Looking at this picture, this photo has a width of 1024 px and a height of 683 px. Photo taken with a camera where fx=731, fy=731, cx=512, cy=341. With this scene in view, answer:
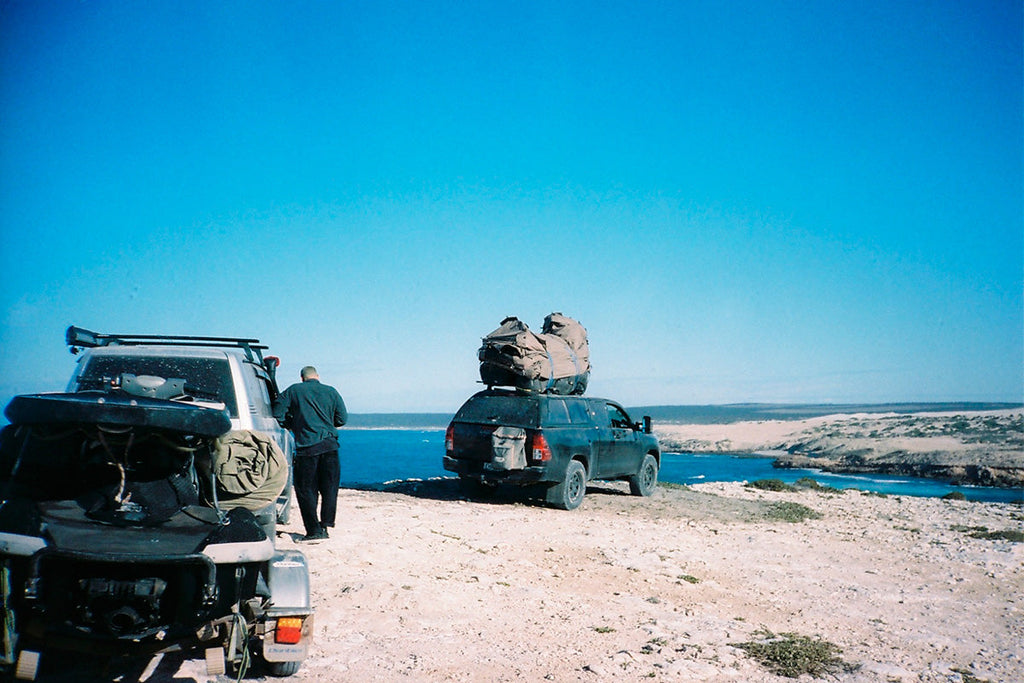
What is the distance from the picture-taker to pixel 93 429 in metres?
3.79

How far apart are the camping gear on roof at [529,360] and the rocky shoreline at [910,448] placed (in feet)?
63.6

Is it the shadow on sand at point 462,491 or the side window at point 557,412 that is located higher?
the side window at point 557,412

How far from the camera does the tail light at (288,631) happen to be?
3916 millimetres

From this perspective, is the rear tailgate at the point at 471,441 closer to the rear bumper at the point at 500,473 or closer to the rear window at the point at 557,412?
the rear bumper at the point at 500,473

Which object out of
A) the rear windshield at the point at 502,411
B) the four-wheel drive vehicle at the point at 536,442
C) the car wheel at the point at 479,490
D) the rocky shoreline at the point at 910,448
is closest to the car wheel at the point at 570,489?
the four-wheel drive vehicle at the point at 536,442

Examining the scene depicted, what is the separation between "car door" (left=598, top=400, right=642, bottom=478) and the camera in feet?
44.2

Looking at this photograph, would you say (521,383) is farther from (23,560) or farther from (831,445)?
(831,445)

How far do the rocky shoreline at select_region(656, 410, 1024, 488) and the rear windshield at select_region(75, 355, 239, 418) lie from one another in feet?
88.7

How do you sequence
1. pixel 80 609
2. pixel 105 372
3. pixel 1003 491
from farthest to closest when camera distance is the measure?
1. pixel 1003 491
2. pixel 105 372
3. pixel 80 609

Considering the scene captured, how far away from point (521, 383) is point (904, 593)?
22.2 ft

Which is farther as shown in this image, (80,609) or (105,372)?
(105,372)

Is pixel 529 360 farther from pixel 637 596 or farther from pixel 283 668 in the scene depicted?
pixel 283 668

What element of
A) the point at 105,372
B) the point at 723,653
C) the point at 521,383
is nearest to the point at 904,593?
the point at 723,653

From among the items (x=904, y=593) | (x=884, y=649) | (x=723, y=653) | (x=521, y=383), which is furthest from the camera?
(x=521, y=383)
